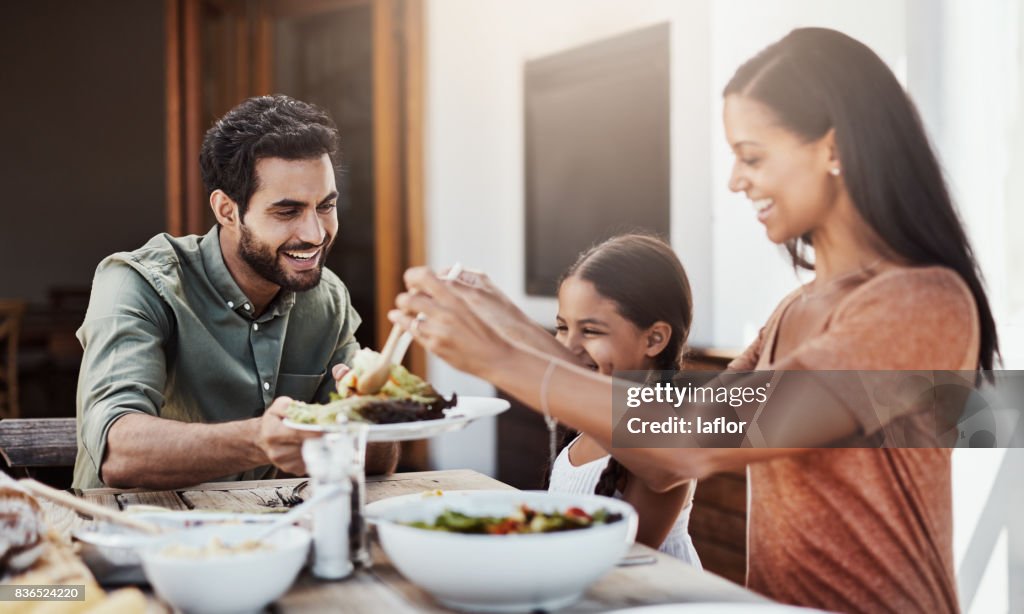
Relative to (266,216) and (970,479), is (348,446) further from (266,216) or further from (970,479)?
(970,479)

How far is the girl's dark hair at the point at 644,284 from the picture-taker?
1695 mm

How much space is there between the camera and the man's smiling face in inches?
80.0

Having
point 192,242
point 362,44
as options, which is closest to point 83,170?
point 362,44

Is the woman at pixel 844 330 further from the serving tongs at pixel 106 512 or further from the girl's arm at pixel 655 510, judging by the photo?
the serving tongs at pixel 106 512

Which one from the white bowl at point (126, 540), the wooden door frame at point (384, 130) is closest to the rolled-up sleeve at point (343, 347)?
the white bowl at point (126, 540)

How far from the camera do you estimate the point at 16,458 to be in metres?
→ 1.83

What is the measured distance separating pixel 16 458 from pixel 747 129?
1.43 m

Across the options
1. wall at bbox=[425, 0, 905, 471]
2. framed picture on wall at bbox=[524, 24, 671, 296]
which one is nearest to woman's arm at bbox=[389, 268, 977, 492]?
wall at bbox=[425, 0, 905, 471]

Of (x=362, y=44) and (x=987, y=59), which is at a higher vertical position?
(x=362, y=44)

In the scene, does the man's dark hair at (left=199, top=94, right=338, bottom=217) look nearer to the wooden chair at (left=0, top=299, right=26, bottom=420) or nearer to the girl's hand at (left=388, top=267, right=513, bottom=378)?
the girl's hand at (left=388, top=267, right=513, bottom=378)

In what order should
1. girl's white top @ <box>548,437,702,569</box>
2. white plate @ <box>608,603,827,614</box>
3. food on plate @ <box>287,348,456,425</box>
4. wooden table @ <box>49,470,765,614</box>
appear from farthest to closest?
girl's white top @ <box>548,437,702,569</box>, food on plate @ <box>287,348,456,425</box>, wooden table @ <box>49,470,765,614</box>, white plate @ <box>608,603,827,614</box>

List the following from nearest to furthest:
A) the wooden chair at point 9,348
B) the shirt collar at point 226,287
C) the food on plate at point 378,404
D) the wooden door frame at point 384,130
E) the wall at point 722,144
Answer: the food on plate at point 378,404 < the shirt collar at point 226,287 < the wall at point 722,144 < the wooden door frame at point 384,130 < the wooden chair at point 9,348

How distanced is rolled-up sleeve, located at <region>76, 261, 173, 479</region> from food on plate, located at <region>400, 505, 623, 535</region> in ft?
2.63

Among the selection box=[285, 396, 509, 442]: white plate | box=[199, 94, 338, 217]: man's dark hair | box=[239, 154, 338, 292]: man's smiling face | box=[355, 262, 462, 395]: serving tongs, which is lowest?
box=[285, 396, 509, 442]: white plate
